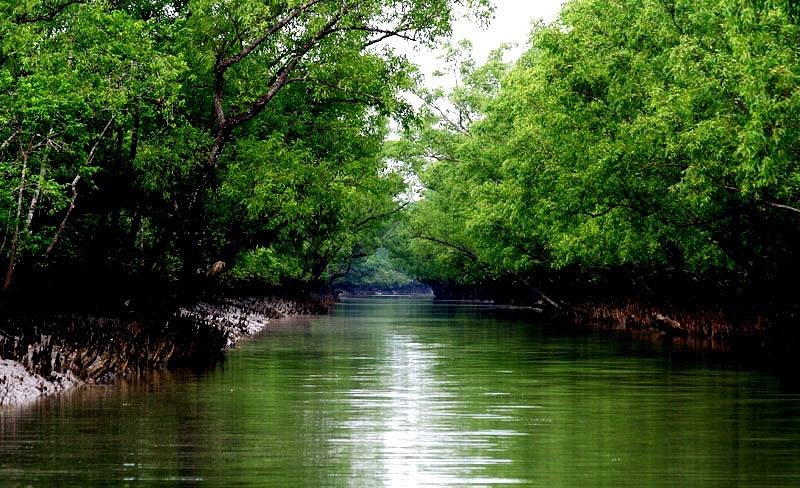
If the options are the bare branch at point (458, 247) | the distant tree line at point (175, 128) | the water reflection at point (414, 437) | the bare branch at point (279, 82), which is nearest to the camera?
the water reflection at point (414, 437)

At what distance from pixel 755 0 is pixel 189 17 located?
1834 cm

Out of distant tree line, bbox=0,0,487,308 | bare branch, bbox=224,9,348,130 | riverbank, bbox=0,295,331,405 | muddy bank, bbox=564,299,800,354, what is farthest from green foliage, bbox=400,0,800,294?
riverbank, bbox=0,295,331,405

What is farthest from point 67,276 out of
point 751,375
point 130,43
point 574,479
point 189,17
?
point 574,479

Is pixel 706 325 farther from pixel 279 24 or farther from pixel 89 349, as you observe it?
pixel 89 349

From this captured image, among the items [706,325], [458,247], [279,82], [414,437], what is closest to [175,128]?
[279,82]

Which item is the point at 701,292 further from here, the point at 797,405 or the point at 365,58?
the point at 797,405

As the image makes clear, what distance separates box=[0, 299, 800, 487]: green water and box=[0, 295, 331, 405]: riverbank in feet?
2.73

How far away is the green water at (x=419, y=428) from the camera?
12.5 metres

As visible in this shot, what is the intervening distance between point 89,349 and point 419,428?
9.53 metres

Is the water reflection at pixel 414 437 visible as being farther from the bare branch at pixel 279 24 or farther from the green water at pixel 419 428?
the bare branch at pixel 279 24

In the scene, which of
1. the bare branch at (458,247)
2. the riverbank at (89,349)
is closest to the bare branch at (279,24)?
the riverbank at (89,349)

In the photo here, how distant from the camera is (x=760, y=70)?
2427cm

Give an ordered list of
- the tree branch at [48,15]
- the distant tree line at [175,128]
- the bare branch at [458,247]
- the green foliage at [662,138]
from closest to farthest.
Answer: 1. the distant tree line at [175,128]
2. the tree branch at [48,15]
3. the green foliage at [662,138]
4. the bare branch at [458,247]

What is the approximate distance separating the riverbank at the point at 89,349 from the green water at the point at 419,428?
0.83m
